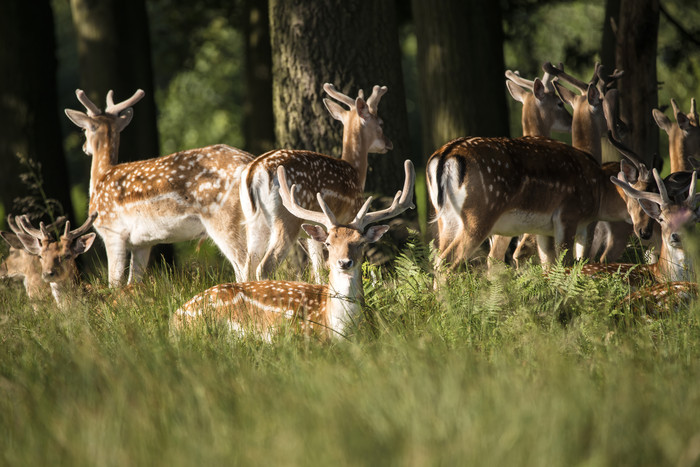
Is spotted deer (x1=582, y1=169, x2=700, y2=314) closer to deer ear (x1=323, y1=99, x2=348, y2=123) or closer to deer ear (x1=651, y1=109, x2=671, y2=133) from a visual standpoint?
deer ear (x1=651, y1=109, x2=671, y2=133)

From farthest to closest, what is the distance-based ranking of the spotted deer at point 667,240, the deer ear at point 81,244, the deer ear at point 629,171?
the deer ear at point 629,171 → the deer ear at point 81,244 → the spotted deer at point 667,240

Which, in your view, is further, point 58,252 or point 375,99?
point 375,99

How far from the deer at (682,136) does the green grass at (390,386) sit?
3058mm

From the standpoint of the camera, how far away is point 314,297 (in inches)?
208

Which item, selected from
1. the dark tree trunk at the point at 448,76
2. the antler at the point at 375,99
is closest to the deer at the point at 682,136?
the dark tree trunk at the point at 448,76

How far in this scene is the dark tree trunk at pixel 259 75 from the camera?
1316cm

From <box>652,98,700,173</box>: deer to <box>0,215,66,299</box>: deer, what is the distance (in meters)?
4.85

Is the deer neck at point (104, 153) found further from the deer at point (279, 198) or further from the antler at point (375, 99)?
the antler at point (375, 99)

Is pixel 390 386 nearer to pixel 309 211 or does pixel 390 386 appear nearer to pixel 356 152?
pixel 309 211

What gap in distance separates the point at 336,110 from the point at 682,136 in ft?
9.35

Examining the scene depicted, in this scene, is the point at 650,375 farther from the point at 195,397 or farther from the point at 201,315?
the point at 201,315

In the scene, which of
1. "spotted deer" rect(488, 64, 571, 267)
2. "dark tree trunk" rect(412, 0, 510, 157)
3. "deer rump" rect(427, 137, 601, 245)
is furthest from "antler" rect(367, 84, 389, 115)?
"dark tree trunk" rect(412, 0, 510, 157)

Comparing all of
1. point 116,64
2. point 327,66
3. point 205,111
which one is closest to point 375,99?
point 327,66

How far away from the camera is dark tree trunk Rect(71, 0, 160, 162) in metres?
10.0
